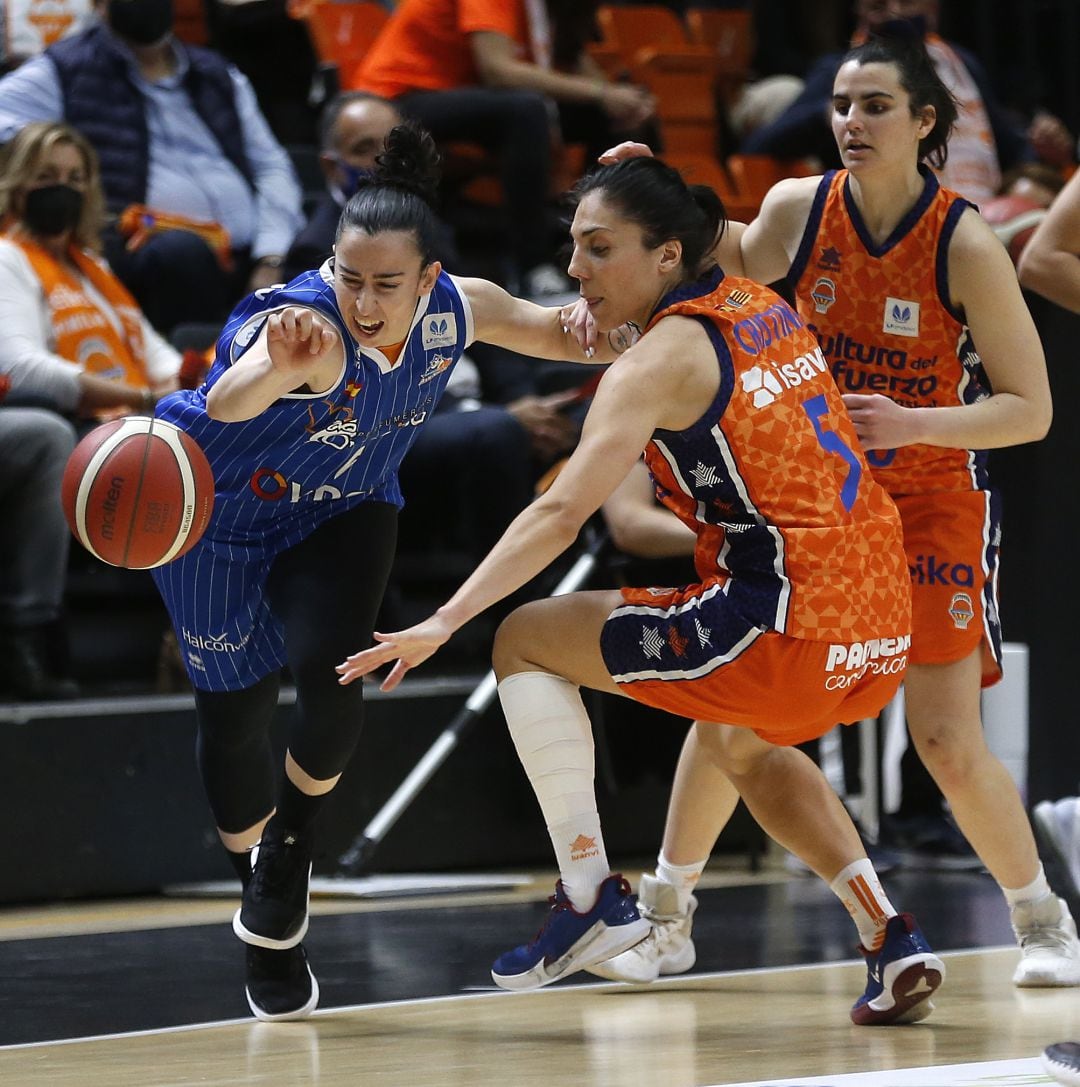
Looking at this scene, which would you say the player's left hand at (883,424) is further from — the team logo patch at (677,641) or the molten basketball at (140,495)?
the molten basketball at (140,495)

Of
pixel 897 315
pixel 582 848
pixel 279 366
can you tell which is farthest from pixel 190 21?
pixel 582 848

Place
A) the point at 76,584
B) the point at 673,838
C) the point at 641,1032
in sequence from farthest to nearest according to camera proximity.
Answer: the point at 76,584
the point at 673,838
the point at 641,1032

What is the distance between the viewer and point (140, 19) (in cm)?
579

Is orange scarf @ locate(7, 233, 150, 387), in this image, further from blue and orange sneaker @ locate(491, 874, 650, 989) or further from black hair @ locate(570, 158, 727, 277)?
blue and orange sneaker @ locate(491, 874, 650, 989)

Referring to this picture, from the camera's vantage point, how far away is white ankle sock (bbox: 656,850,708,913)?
11.7 ft

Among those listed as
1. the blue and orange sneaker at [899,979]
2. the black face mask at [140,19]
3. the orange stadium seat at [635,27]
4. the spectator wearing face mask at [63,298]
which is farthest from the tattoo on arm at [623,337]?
the orange stadium seat at [635,27]

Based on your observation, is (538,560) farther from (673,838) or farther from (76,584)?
(76,584)

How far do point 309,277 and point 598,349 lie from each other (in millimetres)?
534

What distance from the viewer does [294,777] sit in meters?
3.17

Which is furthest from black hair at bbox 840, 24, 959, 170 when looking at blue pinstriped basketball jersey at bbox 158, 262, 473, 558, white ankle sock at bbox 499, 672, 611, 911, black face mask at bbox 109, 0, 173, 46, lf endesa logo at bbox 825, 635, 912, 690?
black face mask at bbox 109, 0, 173, 46

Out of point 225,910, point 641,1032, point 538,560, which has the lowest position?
point 225,910

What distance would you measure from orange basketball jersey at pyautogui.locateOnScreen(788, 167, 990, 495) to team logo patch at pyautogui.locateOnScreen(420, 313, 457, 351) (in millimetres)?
678

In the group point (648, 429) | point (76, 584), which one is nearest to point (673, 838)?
A: point (648, 429)

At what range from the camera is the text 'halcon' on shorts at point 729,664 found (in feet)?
9.46
